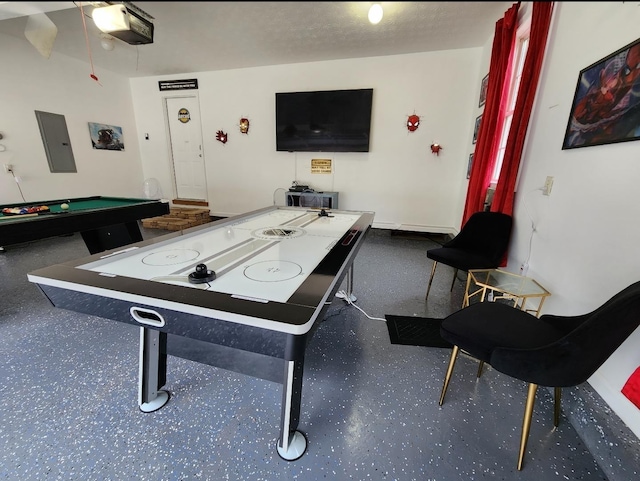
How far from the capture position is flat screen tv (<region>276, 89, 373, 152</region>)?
4.13 metres

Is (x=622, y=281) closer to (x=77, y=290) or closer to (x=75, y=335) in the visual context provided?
(x=77, y=290)

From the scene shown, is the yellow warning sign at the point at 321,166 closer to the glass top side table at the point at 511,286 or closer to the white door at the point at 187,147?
the white door at the point at 187,147

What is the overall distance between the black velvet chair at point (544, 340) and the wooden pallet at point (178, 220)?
4559 millimetres

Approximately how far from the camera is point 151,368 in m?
1.27

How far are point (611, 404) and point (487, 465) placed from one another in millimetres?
648

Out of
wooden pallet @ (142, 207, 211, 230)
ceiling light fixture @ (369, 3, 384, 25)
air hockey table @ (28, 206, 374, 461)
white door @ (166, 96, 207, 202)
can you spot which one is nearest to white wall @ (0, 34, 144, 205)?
white door @ (166, 96, 207, 202)

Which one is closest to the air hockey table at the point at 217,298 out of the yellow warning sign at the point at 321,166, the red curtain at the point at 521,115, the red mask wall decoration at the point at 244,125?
the red curtain at the point at 521,115

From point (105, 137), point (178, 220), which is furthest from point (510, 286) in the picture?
point (105, 137)

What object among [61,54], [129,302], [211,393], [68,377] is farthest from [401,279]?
[61,54]

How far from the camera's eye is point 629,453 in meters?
1.04

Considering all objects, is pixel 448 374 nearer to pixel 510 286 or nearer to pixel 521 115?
pixel 510 286

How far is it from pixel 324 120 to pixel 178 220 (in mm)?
2994

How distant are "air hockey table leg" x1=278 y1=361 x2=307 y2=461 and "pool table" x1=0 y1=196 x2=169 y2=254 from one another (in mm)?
2100

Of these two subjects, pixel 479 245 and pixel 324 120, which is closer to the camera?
pixel 479 245
